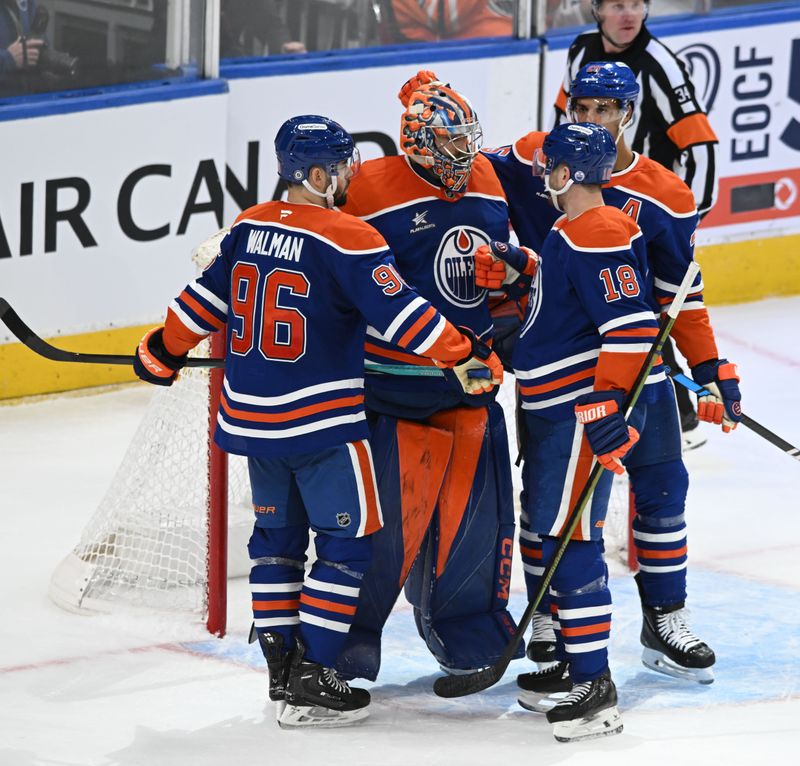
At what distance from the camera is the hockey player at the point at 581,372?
3518 millimetres

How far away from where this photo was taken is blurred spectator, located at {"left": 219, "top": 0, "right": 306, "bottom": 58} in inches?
247

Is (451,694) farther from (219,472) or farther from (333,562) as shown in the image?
(219,472)

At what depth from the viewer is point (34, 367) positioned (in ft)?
19.8

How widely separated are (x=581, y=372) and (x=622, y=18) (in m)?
1.95

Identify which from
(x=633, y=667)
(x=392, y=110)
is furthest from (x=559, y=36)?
(x=633, y=667)

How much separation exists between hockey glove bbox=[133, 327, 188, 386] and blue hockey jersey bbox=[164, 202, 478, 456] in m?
0.19

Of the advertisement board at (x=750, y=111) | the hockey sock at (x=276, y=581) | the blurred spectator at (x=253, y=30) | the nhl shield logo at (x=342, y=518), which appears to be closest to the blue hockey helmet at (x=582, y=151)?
the nhl shield logo at (x=342, y=518)

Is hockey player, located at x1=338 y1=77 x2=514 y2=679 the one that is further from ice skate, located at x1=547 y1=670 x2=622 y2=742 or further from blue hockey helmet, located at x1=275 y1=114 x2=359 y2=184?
ice skate, located at x1=547 y1=670 x2=622 y2=742

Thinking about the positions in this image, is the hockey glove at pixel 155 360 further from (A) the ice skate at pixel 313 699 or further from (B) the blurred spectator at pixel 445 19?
(B) the blurred spectator at pixel 445 19

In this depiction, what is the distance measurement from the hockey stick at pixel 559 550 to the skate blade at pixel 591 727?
0.67 feet

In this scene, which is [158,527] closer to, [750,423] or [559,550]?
[559,550]

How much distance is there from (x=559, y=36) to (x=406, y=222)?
335 cm

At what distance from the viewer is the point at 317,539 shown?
3682mm

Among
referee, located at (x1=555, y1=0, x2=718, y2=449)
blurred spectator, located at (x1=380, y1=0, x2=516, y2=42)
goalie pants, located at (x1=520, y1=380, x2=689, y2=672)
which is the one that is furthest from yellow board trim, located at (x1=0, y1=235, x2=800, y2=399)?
goalie pants, located at (x1=520, y1=380, x2=689, y2=672)
